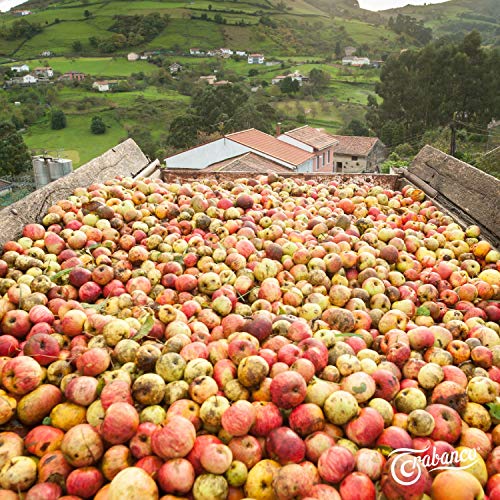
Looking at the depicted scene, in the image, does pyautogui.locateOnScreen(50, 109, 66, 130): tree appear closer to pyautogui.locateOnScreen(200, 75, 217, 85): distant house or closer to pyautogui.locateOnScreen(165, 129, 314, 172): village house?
pyautogui.locateOnScreen(200, 75, 217, 85): distant house

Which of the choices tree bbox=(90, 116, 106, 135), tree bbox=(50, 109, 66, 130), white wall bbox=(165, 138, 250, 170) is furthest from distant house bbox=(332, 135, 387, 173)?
tree bbox=(50, 109, 66, 130)

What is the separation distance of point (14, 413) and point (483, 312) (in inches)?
169

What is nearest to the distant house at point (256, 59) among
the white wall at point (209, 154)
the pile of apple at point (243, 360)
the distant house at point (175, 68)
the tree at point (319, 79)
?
the distant house at point (175, 68)

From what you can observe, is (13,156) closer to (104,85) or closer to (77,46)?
(104,85)

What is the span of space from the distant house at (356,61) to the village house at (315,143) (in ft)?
260

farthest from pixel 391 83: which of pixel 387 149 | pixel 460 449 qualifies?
pixel 460 449

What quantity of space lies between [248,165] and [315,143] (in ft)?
51.5

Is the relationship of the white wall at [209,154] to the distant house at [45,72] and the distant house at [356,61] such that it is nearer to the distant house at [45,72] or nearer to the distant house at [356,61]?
the distant house at [45,72]

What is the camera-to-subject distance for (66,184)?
22.0 feet

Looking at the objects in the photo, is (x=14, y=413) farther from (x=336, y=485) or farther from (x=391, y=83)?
(x=391, y=83)

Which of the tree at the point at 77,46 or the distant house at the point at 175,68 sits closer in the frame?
the distant house at the point at 175,68

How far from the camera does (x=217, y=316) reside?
4.29 meters

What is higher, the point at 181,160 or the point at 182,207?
the point at 182,207

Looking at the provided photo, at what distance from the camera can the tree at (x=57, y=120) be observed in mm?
64812
